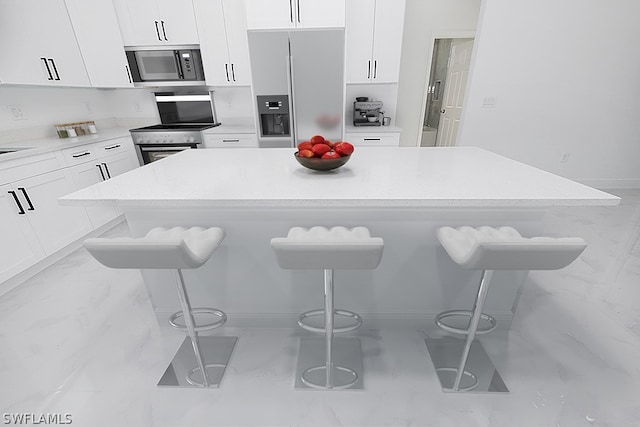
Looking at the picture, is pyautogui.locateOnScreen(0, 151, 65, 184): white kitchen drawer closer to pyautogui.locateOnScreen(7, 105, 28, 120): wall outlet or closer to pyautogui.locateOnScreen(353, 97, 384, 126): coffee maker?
pyautogui.locateOnScreen(7, 105, 28, 120): wall outlet

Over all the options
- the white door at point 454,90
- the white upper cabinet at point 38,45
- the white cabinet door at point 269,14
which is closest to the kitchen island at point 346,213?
the white upper cabinet at point 38,45

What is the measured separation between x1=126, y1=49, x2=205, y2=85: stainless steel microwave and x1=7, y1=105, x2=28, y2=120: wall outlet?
1.13 meters

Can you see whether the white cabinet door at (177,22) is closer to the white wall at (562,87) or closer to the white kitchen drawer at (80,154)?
the white kitchen drawer at (80,154)

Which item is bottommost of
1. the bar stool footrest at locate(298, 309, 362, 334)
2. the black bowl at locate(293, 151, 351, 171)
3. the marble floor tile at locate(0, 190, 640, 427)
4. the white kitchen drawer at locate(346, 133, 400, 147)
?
the marble floor tile at locate(0, 190, 640, 427)

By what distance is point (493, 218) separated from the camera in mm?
1438

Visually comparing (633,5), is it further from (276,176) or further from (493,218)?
(276,176)

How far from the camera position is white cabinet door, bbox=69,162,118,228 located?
8.86ft

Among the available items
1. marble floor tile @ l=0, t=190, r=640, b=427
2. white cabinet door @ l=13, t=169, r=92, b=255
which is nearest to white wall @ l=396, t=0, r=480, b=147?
marble floor tile @ l=0, t=190, r=640, b=427

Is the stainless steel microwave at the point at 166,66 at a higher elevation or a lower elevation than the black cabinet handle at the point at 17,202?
higher

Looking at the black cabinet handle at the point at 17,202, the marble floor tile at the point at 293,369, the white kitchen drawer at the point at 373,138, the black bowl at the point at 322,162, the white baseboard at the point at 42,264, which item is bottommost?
the marble floor tile at the point at 293,369

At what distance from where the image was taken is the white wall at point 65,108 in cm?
272

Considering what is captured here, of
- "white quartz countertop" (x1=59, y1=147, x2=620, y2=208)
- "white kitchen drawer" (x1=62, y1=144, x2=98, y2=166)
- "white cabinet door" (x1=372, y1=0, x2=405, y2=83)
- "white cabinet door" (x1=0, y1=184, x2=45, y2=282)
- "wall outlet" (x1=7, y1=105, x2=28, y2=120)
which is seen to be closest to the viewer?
"white quartz countertop" (x1=59, y1=147, x2=620, y2=208)

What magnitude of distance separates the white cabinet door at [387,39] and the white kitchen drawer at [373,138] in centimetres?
72

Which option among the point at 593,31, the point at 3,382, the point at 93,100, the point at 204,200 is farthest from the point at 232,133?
the point at 593,31
